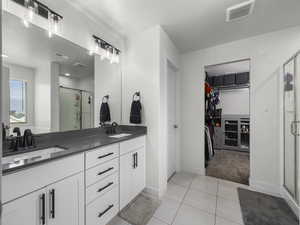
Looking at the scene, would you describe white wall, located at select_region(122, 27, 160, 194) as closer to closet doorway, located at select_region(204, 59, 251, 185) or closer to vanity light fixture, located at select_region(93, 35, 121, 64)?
vanity light fixture, located at select_region(93, 35, 121, 64)

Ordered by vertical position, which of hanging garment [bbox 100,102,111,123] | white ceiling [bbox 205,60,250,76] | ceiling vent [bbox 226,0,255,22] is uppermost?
ceiling vent [bbox 226,0,255,22]

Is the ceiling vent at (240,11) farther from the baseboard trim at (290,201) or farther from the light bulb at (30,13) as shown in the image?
the baseboard trim at (290,201)

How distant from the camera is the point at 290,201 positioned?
1.78 m

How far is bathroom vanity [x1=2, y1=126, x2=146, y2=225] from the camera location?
0.87 m

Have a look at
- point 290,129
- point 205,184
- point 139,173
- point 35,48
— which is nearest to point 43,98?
point 35,48

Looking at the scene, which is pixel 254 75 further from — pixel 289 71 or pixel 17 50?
pixel 17 50

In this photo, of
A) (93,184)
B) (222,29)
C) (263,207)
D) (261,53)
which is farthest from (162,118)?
(261,53)

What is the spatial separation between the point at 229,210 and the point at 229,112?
3527mm

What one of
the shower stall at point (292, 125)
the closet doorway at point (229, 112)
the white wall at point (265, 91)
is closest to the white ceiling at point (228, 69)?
the closet doorway at point (229, 112)

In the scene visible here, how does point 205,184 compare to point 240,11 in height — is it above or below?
below

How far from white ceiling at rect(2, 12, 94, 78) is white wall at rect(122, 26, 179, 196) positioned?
75 centimetres

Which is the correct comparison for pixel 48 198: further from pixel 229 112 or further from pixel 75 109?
pixel 229 112

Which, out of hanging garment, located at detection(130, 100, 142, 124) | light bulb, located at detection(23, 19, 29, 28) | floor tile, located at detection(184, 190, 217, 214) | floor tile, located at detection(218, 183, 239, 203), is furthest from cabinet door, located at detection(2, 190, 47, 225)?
floor tile, located at detection(218, 183, 239, 203)

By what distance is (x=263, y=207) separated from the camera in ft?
5.92
